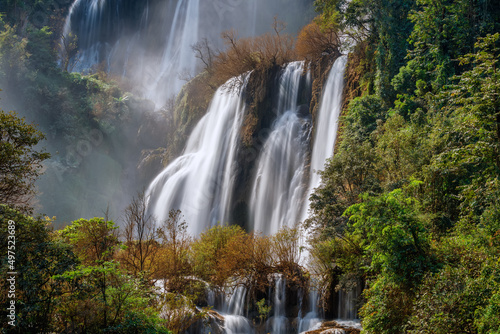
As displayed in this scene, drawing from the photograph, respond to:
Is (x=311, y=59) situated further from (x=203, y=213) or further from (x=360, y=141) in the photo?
(x=203, y=213)

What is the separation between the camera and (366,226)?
912cm

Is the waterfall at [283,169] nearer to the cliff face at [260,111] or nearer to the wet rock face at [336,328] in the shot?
the cliff face at [260,111]

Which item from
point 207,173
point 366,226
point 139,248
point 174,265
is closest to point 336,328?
point 366,226

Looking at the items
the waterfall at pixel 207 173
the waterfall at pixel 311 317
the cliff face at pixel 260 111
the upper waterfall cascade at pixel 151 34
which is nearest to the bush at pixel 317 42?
the cliff face at pixel 260 111

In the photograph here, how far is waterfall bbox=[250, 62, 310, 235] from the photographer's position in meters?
22.0

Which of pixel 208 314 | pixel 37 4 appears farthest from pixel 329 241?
pixel 37 4

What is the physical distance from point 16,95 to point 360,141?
3634cm

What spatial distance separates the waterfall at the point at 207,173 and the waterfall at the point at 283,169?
9.40ft

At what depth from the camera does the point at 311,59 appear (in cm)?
2572

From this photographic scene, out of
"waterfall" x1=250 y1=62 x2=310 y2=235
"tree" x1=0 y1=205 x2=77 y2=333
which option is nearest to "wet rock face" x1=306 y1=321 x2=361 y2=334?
"tree" x1=0 y1=205 x2=77 y2=333

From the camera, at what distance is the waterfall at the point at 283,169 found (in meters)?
22.0

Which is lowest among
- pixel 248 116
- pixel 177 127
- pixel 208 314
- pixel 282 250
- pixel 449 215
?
pixel 208 314

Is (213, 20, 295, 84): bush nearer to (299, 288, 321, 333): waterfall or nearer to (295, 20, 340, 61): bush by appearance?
(295, 20, 340, 61): bush

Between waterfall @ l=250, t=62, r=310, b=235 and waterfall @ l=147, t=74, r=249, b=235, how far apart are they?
286 cm
